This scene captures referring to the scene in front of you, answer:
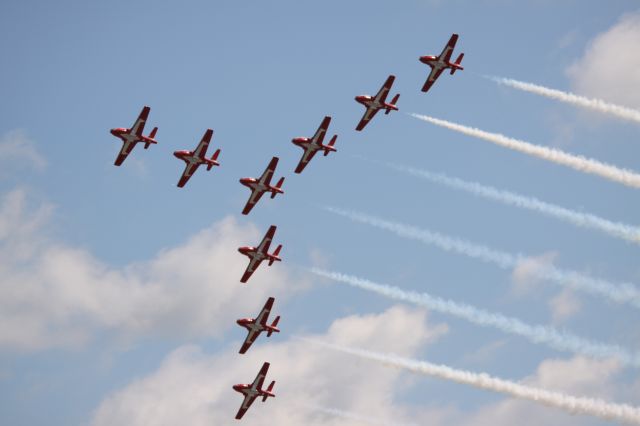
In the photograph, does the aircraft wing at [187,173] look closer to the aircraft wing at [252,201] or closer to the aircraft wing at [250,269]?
the aircraft wing at [252,201]

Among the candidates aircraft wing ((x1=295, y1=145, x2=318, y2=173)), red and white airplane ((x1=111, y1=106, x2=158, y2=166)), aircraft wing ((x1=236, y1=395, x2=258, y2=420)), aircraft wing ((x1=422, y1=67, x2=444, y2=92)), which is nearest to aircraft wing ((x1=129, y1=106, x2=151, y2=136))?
red and white airplane ((x1=111, y1=106, x2=158, y2=166))

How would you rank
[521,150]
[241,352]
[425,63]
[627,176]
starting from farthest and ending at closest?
[241,352], [425,63], [521,150], [627,176]

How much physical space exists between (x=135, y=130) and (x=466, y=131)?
3554 centimetres

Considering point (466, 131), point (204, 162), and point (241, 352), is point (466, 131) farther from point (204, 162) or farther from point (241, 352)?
Result: point (241, 352)

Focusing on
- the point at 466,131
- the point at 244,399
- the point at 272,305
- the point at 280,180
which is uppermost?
the point at 466,131

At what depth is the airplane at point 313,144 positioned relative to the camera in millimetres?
109812

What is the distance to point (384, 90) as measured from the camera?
110 meters

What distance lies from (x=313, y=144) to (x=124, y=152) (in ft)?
68.7

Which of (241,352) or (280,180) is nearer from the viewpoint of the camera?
(280,180)

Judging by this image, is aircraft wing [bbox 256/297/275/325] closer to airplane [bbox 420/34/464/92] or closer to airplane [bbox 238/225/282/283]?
airplane [bbox 238/225/282/283]

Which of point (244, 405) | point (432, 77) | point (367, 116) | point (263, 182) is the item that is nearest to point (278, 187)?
point (263, 182)

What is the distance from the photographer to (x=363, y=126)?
365 ft

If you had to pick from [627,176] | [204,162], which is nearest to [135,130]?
[204,162]

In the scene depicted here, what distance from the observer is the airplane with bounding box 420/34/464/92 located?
108 m
